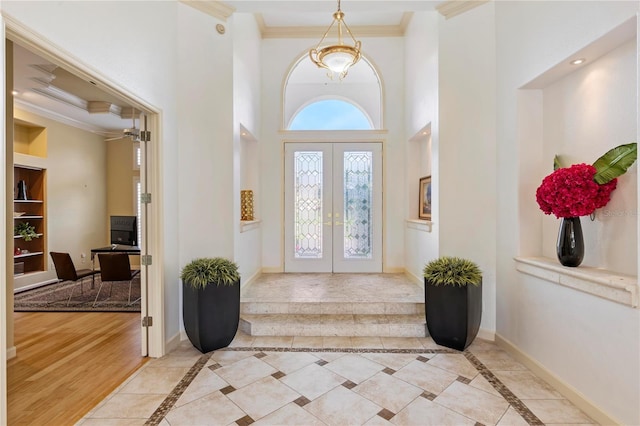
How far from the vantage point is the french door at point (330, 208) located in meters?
5.52

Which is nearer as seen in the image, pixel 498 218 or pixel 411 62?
pixel 498 218

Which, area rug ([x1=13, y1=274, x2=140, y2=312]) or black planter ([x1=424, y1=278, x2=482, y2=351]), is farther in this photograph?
area rug ([x1=13, y1=274, x2=140, y2=312])

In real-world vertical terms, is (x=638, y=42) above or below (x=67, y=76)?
below

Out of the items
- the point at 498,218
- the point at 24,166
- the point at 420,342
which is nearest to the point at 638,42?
the point at 498,218

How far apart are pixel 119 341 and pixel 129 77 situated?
2.72 metres

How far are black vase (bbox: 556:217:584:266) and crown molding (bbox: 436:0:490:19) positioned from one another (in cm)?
249

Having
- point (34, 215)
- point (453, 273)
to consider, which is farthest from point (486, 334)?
point (34, 215)

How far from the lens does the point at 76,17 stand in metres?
2.12

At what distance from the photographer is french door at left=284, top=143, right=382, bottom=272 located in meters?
5.52

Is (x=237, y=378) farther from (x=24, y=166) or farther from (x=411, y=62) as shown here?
(x=24, y=166)

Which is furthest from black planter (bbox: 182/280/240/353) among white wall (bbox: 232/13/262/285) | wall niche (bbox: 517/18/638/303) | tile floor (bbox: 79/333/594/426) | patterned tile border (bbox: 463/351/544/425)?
wall niche (bbox: 517/18/638/303)

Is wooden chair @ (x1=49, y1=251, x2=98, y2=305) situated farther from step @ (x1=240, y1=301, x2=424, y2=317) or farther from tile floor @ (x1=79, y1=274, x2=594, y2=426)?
step @ (x1=240, y1=301, x2=424, y2=317)

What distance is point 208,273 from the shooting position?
10.4ft

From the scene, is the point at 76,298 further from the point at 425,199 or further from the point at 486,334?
the point at 486,334
